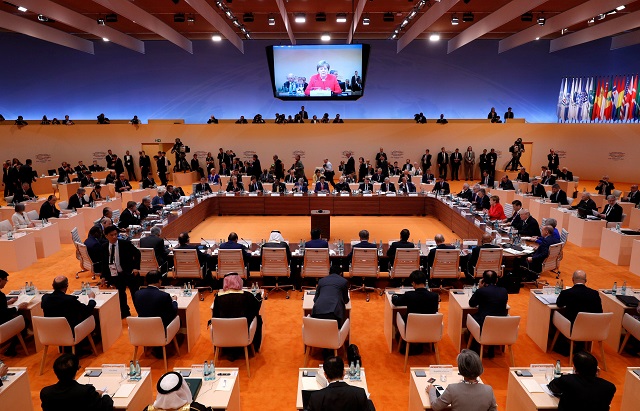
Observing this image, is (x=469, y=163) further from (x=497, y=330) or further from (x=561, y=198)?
(x=497, y=330)

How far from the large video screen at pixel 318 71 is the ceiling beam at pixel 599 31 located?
34.2 ft

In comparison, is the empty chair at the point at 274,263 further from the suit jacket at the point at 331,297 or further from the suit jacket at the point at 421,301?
the suit jacket at the point at 421,301

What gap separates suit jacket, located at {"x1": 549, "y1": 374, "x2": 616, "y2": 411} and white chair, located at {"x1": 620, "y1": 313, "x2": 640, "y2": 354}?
2900 millimetres

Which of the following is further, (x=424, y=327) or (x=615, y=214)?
(x=615, y=214)

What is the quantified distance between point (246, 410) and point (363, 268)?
3742 millimetres

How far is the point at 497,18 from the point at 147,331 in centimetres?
1719

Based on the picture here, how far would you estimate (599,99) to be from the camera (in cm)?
2228

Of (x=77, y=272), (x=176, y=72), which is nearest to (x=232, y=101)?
(x=176, y=72)

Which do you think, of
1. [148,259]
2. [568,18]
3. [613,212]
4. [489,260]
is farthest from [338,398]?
[568,18]

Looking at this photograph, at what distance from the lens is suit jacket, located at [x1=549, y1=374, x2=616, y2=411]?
12.8 ft

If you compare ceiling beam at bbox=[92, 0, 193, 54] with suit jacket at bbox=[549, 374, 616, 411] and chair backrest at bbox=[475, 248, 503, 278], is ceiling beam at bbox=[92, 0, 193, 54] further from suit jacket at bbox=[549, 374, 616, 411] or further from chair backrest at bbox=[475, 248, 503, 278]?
suit jacket at bbox=[549, 374, 616, 411]

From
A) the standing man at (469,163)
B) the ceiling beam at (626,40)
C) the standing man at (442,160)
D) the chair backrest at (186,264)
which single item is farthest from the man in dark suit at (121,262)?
the ceiling beam at (626,40)

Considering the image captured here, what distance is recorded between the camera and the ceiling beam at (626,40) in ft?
71.3

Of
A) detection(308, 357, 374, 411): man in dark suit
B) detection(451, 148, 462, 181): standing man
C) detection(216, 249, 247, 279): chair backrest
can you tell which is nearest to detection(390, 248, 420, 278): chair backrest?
detection(216, 249, 247, 279): chair backrest
